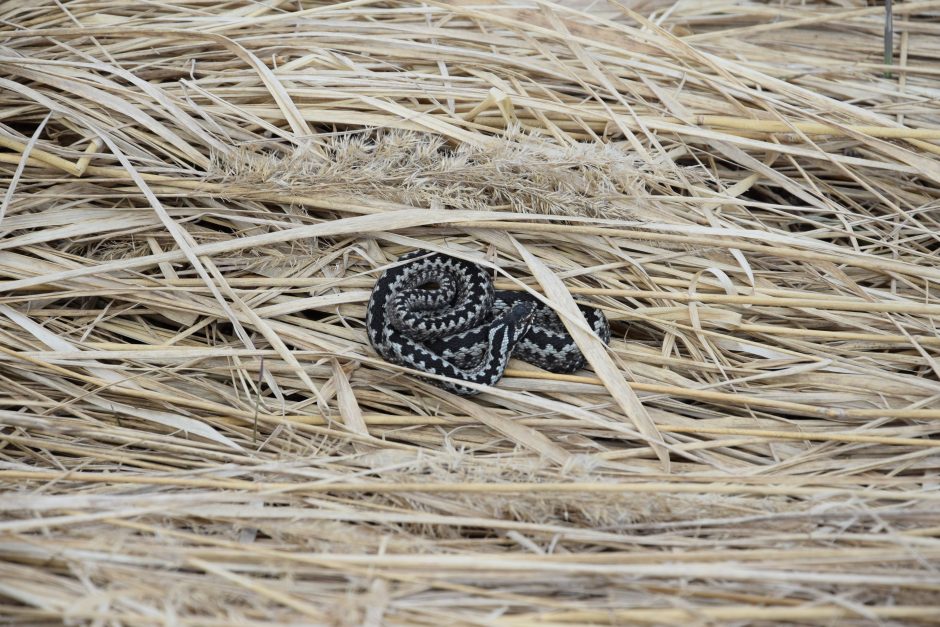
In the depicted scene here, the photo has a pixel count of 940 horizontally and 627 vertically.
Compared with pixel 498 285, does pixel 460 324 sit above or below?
below

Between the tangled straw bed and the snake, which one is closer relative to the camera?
the tangled straw bed

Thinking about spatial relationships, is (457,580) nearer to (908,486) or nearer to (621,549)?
(621,549)

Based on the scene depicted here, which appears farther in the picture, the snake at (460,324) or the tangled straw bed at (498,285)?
the snake at (460,324)

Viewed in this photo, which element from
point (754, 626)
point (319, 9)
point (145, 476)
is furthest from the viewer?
point (319, 9)

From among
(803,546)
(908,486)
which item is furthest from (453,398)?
(908,486)
